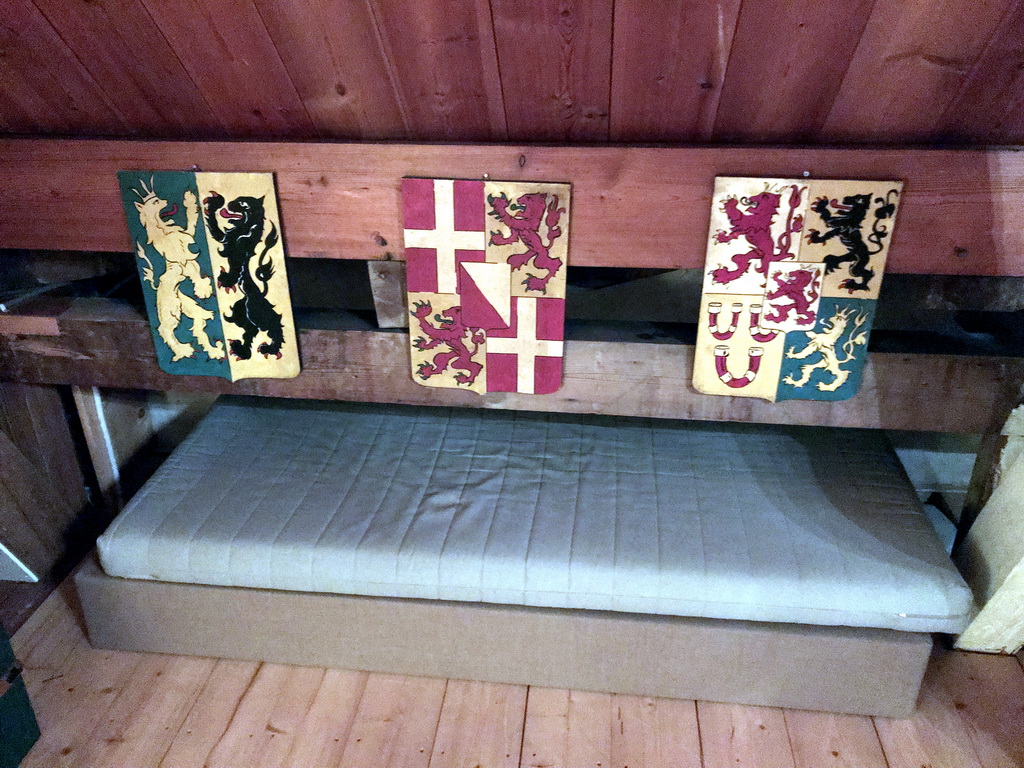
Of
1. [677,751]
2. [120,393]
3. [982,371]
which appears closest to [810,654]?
[677,751]

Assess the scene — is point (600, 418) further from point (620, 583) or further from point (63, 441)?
point (63, 441)

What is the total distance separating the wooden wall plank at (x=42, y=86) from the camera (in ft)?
4.85

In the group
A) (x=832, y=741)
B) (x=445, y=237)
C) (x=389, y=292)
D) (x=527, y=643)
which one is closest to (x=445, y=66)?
(x=445, y=237)

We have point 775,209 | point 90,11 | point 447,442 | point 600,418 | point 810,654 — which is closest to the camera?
point 90,11

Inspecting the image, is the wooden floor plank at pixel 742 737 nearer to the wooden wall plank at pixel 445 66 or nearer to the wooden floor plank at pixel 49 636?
the wooden wall plank at pixel 445 66

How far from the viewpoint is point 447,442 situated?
2.29m

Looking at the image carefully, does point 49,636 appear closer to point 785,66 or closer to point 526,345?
Answer: point 526,345

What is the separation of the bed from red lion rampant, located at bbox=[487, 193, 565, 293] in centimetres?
69

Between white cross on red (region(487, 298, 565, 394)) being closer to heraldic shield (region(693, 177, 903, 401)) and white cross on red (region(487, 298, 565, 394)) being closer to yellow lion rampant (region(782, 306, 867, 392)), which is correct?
heraldic shield (region(693, 177, 903, 401))

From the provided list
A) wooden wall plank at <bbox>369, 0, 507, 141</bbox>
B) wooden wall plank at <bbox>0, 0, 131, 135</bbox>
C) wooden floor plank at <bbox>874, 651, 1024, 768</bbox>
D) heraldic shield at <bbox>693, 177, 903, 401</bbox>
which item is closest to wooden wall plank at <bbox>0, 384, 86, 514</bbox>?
wooden wall plank at <bbox>0, 0, 131, 135</bbox>

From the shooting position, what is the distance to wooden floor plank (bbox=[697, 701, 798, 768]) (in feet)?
5.86

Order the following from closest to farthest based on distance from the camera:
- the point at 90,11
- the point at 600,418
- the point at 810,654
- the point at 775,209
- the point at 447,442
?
A: 1. the point at 90,11
2. the point at 775,209
3. the point at 810,654
4. the point at 447,442
5. the point at 600,418

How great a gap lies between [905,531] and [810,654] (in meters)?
0.41

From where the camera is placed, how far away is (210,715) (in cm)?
193
